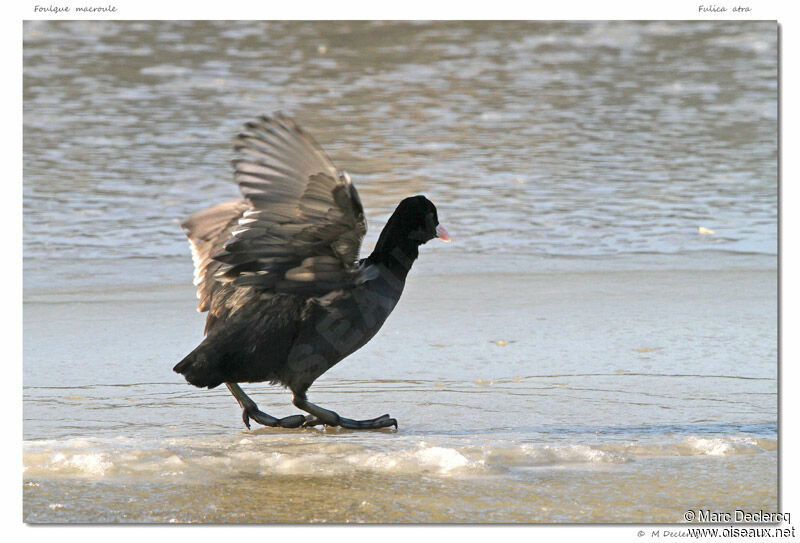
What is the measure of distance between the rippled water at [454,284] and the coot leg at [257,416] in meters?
0.07

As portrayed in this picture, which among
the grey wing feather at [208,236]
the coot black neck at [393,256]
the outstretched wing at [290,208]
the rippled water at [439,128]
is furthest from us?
the rippled water at [439,128]

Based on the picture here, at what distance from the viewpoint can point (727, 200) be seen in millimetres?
7773

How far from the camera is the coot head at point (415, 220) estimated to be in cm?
443

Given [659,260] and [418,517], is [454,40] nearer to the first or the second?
[659,260]

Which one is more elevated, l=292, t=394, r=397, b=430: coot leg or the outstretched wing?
the outstretched wing

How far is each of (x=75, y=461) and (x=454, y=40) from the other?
1068 cm

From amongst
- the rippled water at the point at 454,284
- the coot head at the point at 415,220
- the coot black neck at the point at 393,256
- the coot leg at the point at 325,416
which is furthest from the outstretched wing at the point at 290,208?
the rippled water at the point at 454,284

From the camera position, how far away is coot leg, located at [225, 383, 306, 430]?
443 cm

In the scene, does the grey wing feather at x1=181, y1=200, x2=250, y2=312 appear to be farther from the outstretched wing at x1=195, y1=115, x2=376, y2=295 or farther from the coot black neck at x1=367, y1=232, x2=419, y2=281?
the coot black neck at x1=367, y1=232, x2=419, y2=281

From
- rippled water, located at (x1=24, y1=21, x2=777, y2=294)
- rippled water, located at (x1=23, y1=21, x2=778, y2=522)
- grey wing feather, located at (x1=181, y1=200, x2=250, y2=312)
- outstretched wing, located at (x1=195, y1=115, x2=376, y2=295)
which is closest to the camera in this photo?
rippled water, located at (x1=23, y1=21, x2=778, y2=522)

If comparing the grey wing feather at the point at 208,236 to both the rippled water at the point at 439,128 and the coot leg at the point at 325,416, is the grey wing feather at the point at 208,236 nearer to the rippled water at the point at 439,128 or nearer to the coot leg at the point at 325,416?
the coot leg at the point at 325,416

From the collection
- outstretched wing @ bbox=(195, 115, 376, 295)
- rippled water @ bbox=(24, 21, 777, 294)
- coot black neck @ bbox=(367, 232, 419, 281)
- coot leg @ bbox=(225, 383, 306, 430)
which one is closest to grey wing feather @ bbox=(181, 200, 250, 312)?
coot leg @ bbox=(225, 383, 306, 430)

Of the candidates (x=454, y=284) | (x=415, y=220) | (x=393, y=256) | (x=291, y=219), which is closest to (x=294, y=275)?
(x=291, y=219)

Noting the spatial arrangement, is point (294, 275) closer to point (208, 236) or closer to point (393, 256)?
point (393, 256)
